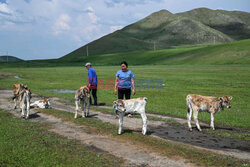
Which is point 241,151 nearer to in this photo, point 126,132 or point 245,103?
point 126,132

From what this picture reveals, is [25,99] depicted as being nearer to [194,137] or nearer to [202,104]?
[194,137]

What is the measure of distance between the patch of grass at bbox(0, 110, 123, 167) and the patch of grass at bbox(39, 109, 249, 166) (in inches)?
85.5

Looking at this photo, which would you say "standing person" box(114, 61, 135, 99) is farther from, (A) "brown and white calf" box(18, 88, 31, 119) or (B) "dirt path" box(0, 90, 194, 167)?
(A) "brown and white calf" box(18, 88, 31, 119)

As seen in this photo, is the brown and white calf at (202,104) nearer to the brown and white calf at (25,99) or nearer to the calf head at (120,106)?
the calf head at (120,106)

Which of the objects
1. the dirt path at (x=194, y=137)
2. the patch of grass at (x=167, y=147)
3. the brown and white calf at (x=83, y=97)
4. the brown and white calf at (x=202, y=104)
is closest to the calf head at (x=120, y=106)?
the patch of grass at (x=167, y=147)

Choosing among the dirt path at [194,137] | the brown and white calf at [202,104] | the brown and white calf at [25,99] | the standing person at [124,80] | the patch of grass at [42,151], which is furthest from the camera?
the brown and white calf at [25,99]

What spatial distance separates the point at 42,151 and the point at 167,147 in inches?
214

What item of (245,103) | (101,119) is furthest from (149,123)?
(245,103)

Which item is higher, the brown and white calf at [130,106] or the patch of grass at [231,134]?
the brown and white calf at [130,106]

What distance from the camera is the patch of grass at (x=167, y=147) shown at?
30.9ft

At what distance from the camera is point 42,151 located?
1044 centimetres

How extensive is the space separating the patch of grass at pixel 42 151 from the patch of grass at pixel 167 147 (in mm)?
2171

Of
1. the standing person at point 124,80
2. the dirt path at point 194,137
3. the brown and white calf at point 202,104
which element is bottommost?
the dirt path at point 194,137

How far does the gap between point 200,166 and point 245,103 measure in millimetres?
17093
